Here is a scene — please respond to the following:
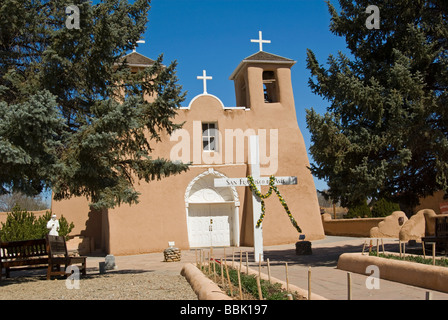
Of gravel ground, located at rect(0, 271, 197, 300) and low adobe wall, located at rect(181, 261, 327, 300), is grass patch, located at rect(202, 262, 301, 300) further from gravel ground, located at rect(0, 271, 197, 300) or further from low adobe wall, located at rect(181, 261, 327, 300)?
gravel ground, located at rect(0, 271, 197, 300)

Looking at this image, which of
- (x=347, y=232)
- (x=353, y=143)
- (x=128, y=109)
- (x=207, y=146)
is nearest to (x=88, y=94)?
(x=128, y=109)

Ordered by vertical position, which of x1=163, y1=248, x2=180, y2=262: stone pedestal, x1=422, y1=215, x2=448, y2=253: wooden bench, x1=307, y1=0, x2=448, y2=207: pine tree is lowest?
x1=163, y1=248, x2=180, y2=262: stone pedestal

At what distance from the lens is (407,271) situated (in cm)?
873

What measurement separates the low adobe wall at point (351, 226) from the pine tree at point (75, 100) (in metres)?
16.4

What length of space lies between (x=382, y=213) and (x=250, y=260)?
1499 cm

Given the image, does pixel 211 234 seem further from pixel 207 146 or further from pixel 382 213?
pixel 382 213

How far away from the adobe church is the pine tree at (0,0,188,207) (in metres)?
9.96

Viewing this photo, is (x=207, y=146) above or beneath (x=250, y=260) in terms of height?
above

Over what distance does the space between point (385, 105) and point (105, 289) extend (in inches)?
327

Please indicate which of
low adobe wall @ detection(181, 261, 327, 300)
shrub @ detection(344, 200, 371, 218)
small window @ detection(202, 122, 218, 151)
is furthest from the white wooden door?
low adobe wall @ detection(181, 261, 327, 300)

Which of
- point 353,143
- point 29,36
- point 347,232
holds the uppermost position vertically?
point 29,36

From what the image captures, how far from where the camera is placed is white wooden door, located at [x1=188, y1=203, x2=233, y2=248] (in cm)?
2341

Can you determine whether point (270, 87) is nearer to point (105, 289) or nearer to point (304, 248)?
point (304, 248)
